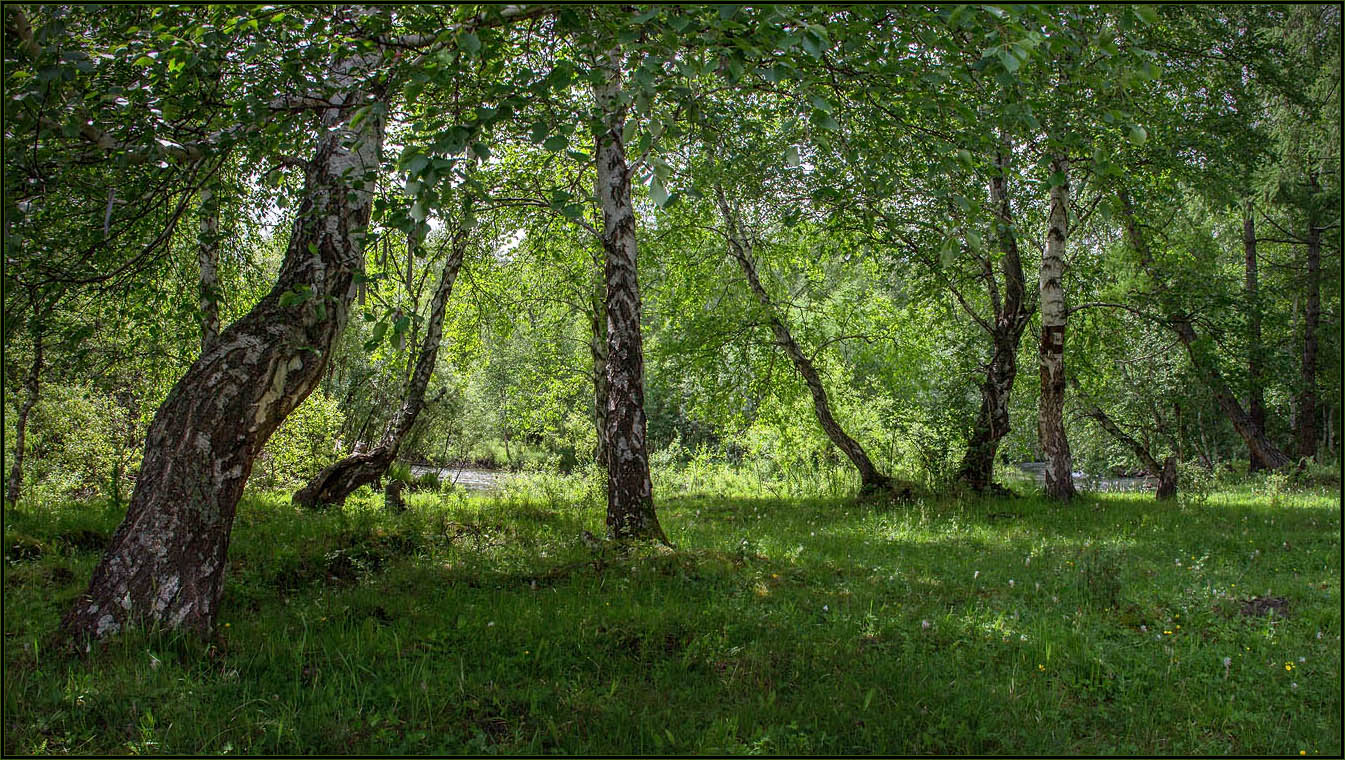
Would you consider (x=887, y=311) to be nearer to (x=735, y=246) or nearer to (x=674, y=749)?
(x=735, y=246)

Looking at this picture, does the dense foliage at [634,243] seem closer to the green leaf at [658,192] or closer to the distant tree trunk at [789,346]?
the green leaf at [658,192]

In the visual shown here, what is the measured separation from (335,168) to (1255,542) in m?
10.1

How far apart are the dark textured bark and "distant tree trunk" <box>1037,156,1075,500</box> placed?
3.56 feet

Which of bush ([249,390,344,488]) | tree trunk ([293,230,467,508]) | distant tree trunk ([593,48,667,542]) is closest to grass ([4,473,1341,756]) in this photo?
distant tree trunk ([593,48,667,542])

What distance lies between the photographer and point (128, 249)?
5863 millimetres

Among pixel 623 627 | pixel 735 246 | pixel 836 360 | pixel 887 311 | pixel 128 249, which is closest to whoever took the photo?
pixel 623 627

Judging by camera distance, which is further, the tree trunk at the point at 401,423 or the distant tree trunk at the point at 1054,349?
the distant tree trunk at the point at 1054,349

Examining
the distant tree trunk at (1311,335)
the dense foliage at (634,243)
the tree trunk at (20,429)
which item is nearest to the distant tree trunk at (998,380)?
the dense foliage at (634,243)

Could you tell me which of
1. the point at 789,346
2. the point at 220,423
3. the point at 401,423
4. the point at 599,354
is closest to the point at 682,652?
the point at 220,423

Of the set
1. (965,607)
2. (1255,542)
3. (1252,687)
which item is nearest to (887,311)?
(1255,542)

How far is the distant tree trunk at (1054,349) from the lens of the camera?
1146 cm

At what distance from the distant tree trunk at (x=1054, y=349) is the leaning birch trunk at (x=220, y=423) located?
10728 millimetres

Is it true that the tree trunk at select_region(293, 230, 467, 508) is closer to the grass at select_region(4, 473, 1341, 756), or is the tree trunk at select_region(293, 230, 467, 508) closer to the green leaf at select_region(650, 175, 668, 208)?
the grass at select_region(4, 473, 1341, 756)

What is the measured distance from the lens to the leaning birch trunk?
400 centimetres
